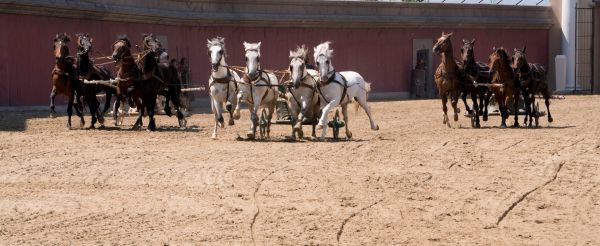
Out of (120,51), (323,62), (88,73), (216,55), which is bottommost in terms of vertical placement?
(88,73)

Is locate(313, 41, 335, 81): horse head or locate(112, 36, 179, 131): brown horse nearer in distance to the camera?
locate(313, 41, 335, 81): horse head

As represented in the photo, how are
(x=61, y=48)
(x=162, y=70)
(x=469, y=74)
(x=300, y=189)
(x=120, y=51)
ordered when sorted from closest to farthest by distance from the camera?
(x=300, y=189) < (x=120, y=51) < (x=61, y=48) < (x=162, y=70) < (x=469, y=74)

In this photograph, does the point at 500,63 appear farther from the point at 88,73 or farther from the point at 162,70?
the point at 88,73

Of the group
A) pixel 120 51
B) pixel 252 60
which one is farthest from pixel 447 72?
pixel 120 51

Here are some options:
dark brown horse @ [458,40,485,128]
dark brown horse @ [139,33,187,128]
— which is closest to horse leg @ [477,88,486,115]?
dark brown horse @ [458,40,485,128]

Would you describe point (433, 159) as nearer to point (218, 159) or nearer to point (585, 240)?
point (218, 159)

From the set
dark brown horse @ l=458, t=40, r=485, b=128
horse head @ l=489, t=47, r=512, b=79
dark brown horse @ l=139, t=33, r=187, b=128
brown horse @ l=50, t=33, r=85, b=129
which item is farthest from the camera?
dark brown horse @ l=458, t=40, r=485, b=128

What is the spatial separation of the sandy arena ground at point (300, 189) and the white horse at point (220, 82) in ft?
2.22

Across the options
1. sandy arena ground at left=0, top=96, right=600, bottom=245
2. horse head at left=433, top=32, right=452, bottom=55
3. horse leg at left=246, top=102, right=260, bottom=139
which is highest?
horse head at left=433, top=32, right=452, bottom=55

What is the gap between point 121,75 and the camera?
21.9m

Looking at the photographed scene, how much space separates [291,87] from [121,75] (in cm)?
443

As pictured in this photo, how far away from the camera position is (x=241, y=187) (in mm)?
12961

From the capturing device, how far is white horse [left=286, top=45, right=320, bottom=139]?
62.1 feet

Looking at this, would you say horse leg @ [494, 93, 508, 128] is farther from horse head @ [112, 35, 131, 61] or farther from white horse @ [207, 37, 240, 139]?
horse head @ [112, 35, 131, 61]
